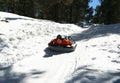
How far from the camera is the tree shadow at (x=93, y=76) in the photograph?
11516mm

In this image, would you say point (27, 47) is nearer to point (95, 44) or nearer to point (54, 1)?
point (95, 44)

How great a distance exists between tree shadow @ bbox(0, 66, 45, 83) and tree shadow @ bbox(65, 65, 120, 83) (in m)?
1.66

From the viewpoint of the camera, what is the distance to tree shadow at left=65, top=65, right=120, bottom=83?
37.8 feet

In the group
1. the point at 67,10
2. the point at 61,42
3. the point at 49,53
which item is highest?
the point at 67,10

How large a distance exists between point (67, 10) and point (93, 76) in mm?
39408

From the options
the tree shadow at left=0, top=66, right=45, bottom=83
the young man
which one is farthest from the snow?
the young man

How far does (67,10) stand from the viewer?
50812 mm

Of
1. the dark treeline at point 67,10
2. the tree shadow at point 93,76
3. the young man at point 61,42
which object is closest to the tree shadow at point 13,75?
the tree shadow at point 93,76

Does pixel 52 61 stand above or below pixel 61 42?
below

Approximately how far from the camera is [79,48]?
19641 mm

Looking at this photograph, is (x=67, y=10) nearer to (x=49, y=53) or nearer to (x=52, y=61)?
(x=49, y=53)

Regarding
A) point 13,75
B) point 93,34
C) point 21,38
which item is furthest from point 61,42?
point 93,34

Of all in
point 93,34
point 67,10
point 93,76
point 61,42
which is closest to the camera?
point 93,76

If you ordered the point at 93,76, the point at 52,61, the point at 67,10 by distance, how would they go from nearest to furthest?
the point at 93,76, the point at 52,61, the point at 67,10
